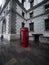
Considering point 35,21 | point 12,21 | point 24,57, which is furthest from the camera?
point 35,21

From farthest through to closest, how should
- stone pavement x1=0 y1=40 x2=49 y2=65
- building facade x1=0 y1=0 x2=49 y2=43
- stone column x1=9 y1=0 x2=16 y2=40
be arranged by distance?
stone column x1=9 y1=0 x2=16 y2=40, building facade x1=0 y1=0 x2=49 y2=43, stone pavement x1=0 y1=40 x2=49 y2=65

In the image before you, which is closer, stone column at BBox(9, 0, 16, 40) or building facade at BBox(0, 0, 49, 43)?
building facade at BBox(0, 0, 49, 43)

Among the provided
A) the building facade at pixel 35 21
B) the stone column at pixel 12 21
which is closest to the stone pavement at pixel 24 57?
the building facade at pixel 35 21

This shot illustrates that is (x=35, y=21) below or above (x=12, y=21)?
above

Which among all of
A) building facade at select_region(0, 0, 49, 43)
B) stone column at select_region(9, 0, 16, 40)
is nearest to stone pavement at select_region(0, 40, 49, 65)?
building facade at select_region(0, 0, 49, 43)

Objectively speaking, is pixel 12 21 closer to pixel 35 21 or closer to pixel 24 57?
pixel 35 21

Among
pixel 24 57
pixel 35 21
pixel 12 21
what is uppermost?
pixel 35 21

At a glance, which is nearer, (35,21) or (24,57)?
(24,57)

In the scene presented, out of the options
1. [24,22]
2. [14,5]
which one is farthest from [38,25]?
[14,5]

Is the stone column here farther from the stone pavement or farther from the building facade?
the stone pavement

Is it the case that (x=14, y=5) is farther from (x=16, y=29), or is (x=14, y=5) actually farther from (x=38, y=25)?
(x=38, y=25)

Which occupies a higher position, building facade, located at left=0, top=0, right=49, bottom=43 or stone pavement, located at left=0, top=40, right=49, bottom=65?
building facade, located at left=0, top=0, right=49, bottom=43

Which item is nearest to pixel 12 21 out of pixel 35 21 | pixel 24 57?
pixel 35 21

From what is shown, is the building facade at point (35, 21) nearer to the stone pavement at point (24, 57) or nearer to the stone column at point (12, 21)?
the stone column at point (12, 21)
